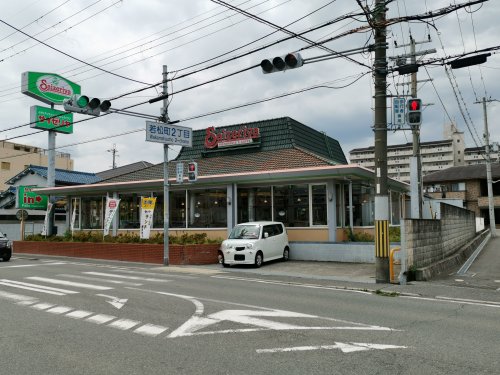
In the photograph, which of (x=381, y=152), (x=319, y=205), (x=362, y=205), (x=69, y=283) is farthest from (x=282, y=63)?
(x=362, y=205)

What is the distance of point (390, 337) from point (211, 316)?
3.16 m

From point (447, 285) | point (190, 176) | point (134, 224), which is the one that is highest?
point (190, 176)

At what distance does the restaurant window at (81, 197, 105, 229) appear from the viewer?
2883 cm

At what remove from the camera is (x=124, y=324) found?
24.4ft

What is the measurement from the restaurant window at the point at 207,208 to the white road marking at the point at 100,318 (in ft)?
48.1

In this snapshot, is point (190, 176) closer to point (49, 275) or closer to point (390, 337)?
point (49, 275)

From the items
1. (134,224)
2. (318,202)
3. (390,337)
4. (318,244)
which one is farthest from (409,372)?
(134,224)

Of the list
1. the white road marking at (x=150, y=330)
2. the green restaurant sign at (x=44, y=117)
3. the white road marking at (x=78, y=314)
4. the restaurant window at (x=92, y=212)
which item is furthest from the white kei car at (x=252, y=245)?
the green restaurant sign at (x=44, y=117)

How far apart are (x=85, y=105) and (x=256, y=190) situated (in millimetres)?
9381

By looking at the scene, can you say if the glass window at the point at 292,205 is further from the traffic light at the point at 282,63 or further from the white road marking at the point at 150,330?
the white road marking at the point at 150,330

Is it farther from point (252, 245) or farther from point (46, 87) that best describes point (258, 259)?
point (46, 87)

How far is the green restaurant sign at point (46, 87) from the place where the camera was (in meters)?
31.2

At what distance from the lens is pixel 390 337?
661cm

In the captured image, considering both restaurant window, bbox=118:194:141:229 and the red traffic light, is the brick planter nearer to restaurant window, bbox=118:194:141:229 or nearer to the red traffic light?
restaurant window, bbox=118:194:141:229
